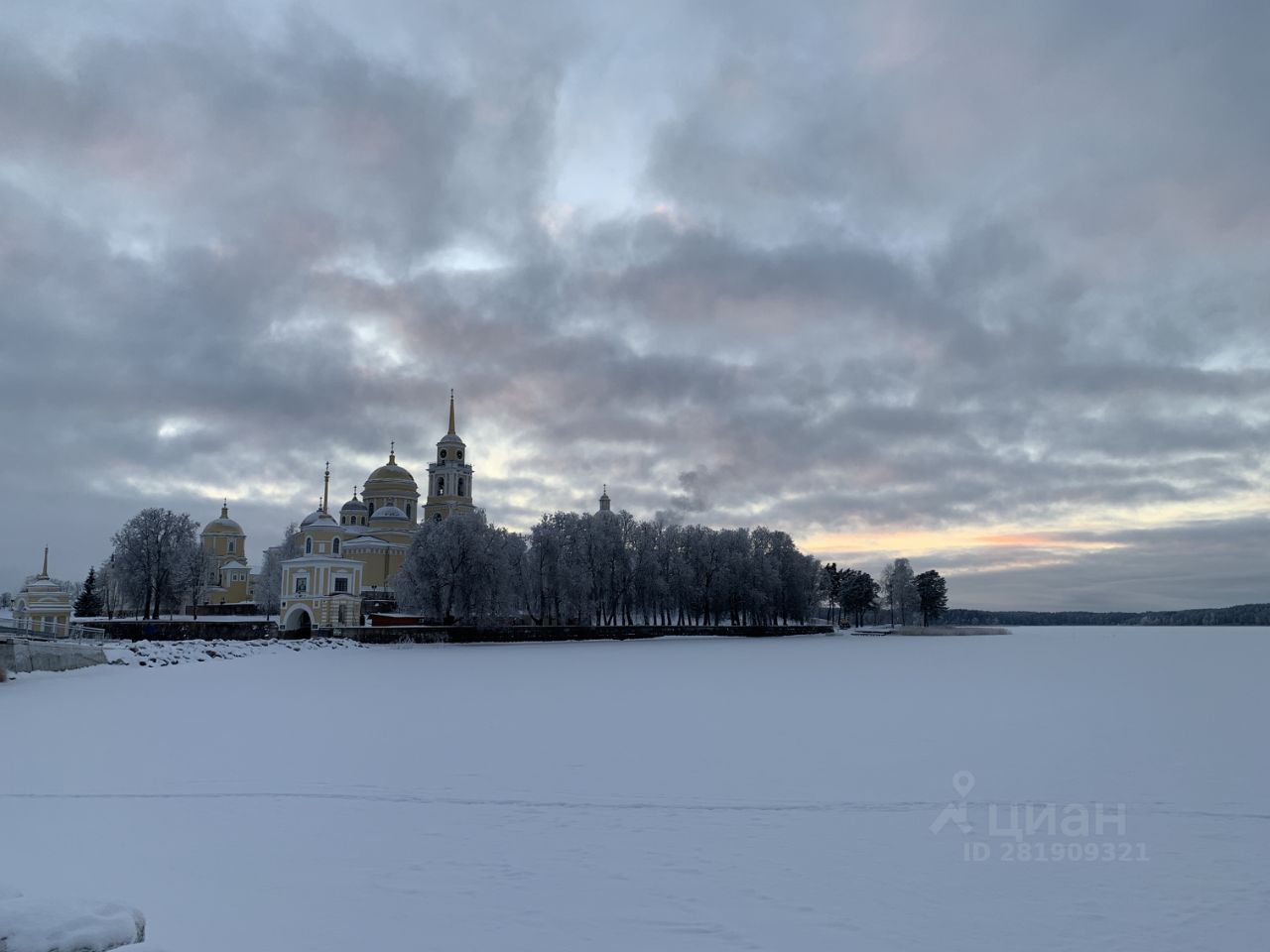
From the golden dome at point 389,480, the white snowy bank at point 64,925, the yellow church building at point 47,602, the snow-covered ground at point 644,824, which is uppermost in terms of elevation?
the golden dome at point 389,480

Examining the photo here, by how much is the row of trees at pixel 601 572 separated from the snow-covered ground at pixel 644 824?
148ft

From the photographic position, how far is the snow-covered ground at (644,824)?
882 centimetres

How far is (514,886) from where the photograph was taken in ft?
32.1

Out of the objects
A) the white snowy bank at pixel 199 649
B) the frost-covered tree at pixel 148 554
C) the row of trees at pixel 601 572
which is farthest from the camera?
the frost-covered tree at pixel 148 554

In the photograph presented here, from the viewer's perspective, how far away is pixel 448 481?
107750mm

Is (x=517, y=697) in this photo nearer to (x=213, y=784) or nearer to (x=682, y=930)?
(x=213, y=784)

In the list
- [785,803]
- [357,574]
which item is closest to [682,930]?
[785,803]

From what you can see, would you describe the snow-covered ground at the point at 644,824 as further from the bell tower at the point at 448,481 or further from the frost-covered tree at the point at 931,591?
the frost-covered tree at the point at 931,591

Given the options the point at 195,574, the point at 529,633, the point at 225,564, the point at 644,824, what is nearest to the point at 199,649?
the point at 529,633

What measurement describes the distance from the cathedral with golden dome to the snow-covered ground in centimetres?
4526

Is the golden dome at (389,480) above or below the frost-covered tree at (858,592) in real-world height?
above

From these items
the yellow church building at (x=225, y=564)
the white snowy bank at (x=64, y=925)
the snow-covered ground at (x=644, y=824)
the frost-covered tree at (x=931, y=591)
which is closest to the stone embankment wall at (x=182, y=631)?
the yellow church building at (x=225, y=564)

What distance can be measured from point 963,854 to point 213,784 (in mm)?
10894

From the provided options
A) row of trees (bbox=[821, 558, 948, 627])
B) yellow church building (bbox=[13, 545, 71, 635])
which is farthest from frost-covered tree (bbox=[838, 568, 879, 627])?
yellow church building (bbox=[13, 545, 71, 635])
